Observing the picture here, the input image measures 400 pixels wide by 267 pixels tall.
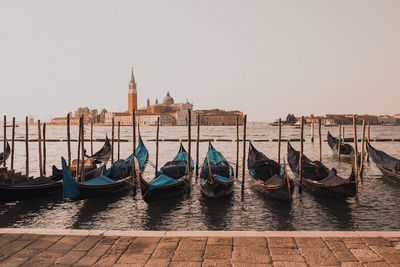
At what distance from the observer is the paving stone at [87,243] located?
10.6ft

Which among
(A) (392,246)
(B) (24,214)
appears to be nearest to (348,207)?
(A) (392,246)

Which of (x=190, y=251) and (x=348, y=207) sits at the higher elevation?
(x=190, y=251)

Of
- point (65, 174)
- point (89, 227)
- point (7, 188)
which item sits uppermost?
point (65, 174)

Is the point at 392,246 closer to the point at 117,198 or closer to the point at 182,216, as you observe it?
the point at 182,216

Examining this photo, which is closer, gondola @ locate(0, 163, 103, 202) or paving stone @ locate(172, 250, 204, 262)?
paving stone @ locate(172, 250, 204, 262)

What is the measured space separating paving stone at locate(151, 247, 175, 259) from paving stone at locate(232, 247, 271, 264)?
640 millimetres

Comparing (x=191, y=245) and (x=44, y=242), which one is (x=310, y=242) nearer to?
(x=191, y=245)

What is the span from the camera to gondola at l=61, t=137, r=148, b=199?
6621 millimetres

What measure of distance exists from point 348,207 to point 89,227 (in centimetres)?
603

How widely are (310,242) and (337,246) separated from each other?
0.88 ft

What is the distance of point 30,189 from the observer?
24.3 ft

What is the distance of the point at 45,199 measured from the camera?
8.03m

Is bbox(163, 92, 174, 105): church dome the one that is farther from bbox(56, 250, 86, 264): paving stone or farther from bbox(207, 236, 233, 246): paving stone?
bbox(56, 250, 86, 264): paving stone

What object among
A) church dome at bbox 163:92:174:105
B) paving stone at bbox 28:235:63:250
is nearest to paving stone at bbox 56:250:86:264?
paving stone at bbox 28:235:63:250
